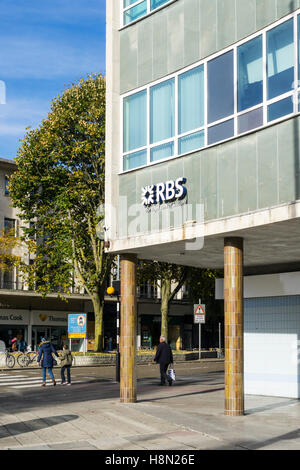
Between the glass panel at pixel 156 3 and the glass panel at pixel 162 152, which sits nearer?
the glass panel at pixel 162 152

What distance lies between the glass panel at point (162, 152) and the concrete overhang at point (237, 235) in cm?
189

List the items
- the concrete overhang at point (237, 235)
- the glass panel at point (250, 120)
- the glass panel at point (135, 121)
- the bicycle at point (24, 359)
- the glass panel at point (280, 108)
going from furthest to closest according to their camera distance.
→ the bicycle at point (24, 359)
the glass panel at point (135, 121)
the glass panel at point (250, 120)
the concrete overhang at point (237, 235)
the glass panel at point (280, 108)

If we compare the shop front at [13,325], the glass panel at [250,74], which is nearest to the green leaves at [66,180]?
the shop front at [13,325]

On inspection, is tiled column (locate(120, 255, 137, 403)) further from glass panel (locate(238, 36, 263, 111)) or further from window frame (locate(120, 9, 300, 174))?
glass panel (locate(238, 36, 263, 111))

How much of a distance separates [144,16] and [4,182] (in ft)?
116

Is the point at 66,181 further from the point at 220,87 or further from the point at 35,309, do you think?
the point at 220,87

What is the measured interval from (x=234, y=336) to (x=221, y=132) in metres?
4.39

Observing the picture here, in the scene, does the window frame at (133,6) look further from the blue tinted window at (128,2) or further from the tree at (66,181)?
the tree at (66,181)

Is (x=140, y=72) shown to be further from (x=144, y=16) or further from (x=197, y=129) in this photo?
(x=197, y=129)

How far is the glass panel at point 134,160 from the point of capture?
16.5m

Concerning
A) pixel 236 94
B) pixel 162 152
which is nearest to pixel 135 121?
pixel 162 152

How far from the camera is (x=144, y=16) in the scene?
653 inches

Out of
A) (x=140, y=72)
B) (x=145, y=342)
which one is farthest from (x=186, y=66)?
(x=145, y=342)

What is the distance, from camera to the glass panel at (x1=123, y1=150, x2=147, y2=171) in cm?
1647
